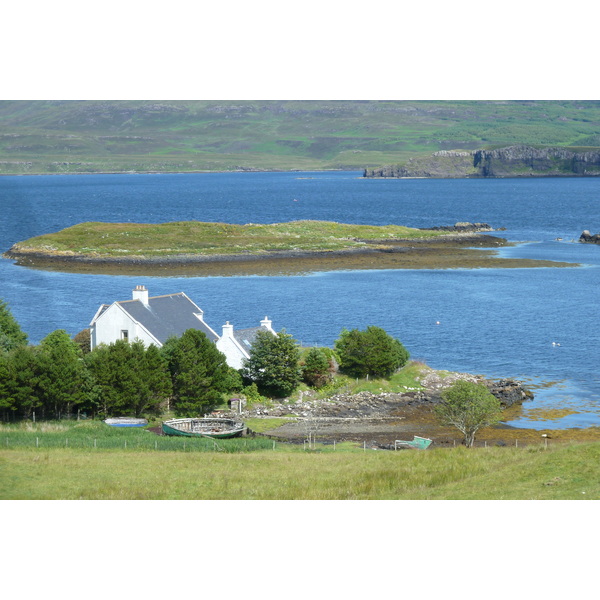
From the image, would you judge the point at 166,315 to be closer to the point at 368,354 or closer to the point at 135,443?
the point at 368,354

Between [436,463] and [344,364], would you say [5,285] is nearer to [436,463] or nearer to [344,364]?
[344,364]

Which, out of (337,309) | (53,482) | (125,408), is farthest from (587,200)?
(53,482)

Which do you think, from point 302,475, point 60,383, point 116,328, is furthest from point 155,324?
point 302,475

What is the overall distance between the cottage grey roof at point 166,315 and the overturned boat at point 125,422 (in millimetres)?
5706

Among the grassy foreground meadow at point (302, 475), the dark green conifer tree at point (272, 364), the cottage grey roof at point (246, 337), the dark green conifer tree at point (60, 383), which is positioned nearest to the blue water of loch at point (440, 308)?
the dark green conifer tree at point (272, 364)

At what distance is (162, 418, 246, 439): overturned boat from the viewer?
1227 inches

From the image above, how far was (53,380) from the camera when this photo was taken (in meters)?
32.4

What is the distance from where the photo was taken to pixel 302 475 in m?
23.0

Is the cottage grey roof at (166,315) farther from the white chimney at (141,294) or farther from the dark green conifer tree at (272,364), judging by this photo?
the dark green conifer tree at (272,364)

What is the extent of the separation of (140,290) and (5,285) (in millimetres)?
40347

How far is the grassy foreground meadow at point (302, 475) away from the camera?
1986 centimetres

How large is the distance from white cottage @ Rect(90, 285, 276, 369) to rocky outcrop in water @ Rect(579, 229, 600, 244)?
86315 millimetres

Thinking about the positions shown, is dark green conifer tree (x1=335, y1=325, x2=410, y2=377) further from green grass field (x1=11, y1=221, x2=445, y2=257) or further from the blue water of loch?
green grass field (x1=11, y1=221, x2=445, y2=257)

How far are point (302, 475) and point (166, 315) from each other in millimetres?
18828
